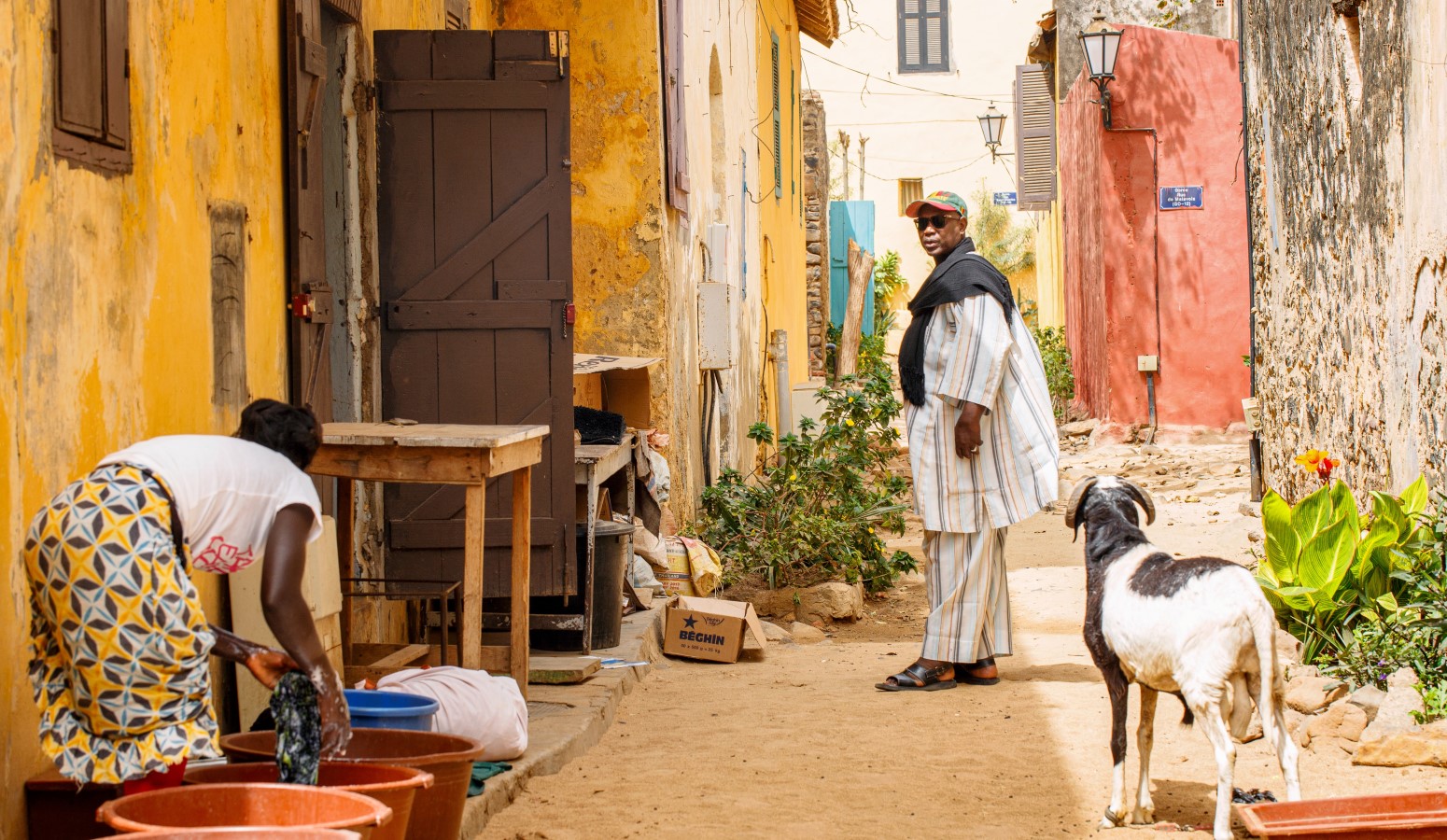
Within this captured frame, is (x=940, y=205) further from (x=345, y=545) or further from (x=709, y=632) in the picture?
(x=345, y=545)

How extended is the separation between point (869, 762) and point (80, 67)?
323cm

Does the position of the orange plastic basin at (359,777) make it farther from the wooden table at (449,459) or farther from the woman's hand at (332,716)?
the wooden table at (449,459)

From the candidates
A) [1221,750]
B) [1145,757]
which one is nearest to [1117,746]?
[1145,757]

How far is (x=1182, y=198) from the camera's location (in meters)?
15.6

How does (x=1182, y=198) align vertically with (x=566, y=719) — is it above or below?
above

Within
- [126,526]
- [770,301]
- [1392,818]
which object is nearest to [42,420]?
[126,526]

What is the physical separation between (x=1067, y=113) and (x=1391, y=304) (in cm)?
1354

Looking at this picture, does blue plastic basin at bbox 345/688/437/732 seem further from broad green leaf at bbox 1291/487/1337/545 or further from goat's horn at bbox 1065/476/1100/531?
broad green leaf at bbox 1291/487/1337/545

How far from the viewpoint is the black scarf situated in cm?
584

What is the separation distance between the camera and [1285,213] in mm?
9352

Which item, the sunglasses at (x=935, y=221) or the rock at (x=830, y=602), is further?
the rock at (x=830, y=602)

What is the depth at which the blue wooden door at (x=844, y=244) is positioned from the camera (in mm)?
26109

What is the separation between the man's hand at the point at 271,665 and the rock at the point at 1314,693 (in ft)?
12.3

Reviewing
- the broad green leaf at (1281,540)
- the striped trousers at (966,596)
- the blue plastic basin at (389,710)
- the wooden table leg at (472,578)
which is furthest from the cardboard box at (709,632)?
the blue plastic basin at (389,710)
